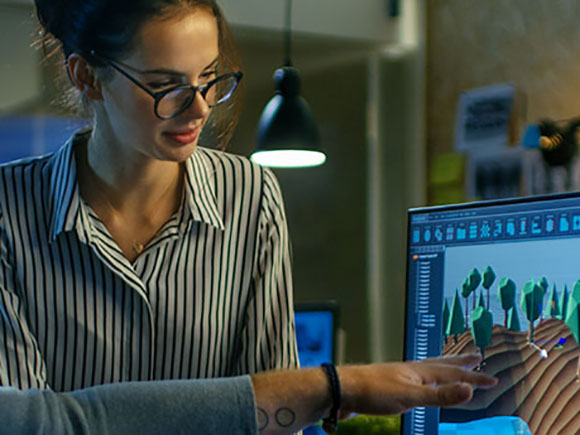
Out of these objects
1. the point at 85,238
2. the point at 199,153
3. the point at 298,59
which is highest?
the point at 298,59

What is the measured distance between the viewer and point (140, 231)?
1.06m

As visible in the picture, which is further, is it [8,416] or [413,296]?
[413,296]

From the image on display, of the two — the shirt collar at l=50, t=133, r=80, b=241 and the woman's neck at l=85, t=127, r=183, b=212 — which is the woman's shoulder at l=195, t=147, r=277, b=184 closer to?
the woman's neck at l=85, t=127, r=183, b=212

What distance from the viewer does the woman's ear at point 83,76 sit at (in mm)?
1003

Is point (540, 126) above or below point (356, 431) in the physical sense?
above

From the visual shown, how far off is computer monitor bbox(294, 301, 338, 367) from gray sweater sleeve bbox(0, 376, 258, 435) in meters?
1.55

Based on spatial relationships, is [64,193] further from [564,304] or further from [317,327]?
[317,327]

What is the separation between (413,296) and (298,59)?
130 inches

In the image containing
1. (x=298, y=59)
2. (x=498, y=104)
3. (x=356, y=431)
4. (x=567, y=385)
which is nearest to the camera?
(x=567, y=385)

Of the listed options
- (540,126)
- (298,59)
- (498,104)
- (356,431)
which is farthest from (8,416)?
(298,59)

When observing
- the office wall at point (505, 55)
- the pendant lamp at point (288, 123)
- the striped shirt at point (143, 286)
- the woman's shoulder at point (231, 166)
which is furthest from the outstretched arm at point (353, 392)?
the office wall at point (505, 55)

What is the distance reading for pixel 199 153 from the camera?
1.11 metres

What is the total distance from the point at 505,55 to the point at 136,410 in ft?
10.6

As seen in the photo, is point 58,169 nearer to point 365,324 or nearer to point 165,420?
point 165,420
